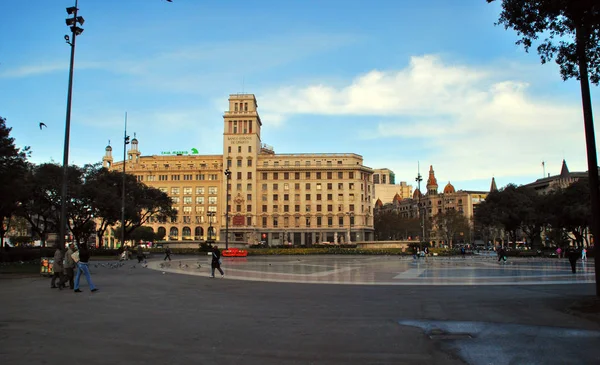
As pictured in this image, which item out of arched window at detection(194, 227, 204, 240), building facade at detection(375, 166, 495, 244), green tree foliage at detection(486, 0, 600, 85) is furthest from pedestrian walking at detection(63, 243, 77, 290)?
building facade at detection(375, 166, 495, 244)

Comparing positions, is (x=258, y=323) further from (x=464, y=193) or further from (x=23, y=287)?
(x=464, y=193)

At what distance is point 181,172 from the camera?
12138 cm

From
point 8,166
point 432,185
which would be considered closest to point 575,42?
A: point 8,166

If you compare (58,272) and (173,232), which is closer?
(58,272)

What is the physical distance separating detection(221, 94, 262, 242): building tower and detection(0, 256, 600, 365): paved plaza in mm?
97233

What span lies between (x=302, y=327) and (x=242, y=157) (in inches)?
4159

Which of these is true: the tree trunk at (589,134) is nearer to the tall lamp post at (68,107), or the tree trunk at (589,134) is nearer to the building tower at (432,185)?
the tall lamp post at (68,107)

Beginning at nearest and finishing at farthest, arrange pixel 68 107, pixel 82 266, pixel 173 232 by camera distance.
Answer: pixel 82 266
pixel 68 107
pixel 173 232

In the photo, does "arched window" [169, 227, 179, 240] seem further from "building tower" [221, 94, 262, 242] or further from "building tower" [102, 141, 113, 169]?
"building tower" [102, 141, 113, 169]

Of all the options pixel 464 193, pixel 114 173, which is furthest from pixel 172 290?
pixel 464 193

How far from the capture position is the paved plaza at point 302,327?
272 inches

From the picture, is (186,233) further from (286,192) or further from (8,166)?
(8,166)

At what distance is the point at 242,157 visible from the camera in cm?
11350

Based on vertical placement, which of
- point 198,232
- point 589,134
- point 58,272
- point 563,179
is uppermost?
point 563,179
